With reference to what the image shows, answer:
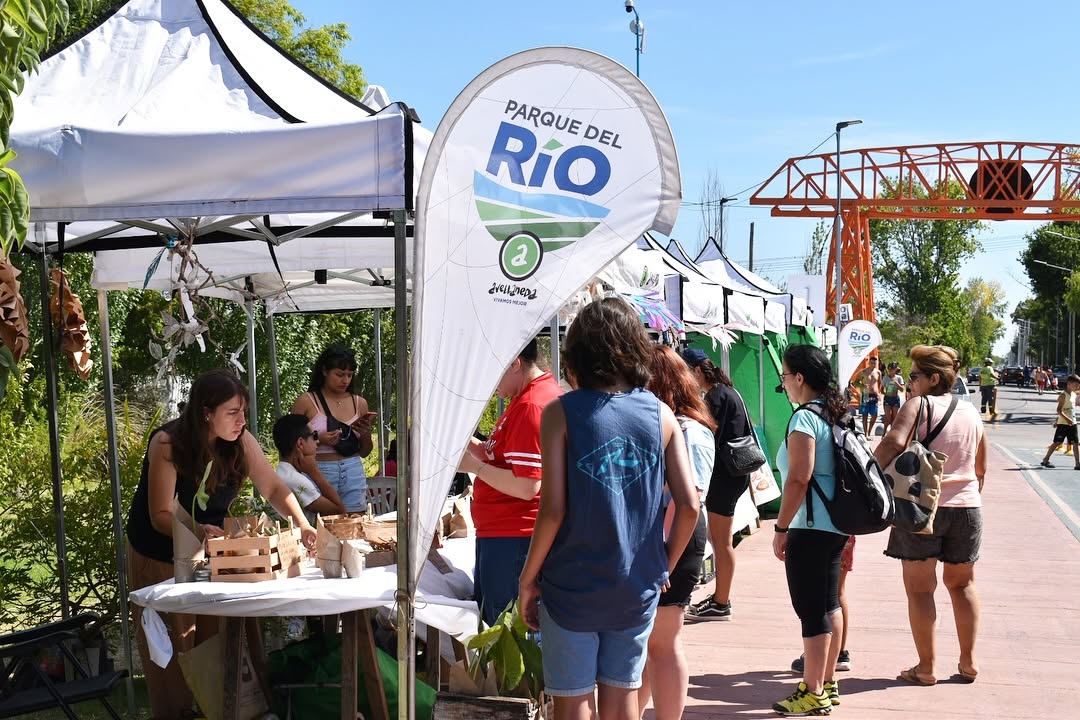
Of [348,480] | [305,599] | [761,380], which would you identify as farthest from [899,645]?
[761,380]

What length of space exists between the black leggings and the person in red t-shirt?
1.47 metres

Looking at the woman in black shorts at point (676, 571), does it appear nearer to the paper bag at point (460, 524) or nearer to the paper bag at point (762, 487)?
the paper bag at point (460, 524)

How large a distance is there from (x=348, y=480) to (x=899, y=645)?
144 inches

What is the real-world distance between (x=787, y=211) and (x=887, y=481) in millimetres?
33772

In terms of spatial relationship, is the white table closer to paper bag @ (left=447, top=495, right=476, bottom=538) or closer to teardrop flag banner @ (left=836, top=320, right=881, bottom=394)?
paper bag @ (left=447, top=495, right=476, bottom=538)

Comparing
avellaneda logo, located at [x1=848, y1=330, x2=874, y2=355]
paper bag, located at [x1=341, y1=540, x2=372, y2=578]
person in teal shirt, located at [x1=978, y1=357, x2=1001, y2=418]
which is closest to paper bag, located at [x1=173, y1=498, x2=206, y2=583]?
paper bag, located at [x1=341, y1=540, x2=372, y2=578]

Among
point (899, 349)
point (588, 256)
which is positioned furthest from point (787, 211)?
point (588, 256)

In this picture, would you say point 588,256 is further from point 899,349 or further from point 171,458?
point 899,349

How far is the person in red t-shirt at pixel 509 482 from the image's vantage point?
12.9 feet

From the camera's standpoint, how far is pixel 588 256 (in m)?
3.34

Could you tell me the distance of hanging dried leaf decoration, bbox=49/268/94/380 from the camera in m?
5.18

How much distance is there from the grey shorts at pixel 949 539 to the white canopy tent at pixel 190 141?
325cm

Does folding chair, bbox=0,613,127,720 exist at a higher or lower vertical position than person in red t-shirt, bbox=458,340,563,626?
lower

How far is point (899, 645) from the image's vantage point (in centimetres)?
653
